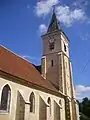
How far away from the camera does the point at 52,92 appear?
21.0 m

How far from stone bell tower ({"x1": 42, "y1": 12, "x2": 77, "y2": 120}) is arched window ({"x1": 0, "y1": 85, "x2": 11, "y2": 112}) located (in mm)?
11173

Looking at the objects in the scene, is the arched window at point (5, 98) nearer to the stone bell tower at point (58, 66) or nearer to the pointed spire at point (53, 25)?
the stone bell tower at point (58, 66)

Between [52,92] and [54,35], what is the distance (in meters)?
12.0

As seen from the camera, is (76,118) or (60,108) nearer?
(60,108)

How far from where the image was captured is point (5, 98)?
45.8 feet

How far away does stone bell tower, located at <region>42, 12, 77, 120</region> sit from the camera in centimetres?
2412

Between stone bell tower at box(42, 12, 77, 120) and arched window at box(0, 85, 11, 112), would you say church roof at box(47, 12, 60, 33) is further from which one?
arched window at box(0, 85, 11, 112)

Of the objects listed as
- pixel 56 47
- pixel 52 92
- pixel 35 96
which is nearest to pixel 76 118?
pixel 52 92

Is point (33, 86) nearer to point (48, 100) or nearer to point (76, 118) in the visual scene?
point (48, 100)

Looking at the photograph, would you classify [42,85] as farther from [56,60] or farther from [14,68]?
[56,60]

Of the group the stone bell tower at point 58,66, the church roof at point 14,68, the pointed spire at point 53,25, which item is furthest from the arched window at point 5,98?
the pointed spire at point 53,25

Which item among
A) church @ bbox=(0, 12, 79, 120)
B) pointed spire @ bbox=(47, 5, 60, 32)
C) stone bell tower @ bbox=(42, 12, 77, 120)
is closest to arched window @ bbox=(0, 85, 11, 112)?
church @ bbox=(0, 12, 79, 120)

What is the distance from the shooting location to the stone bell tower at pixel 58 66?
79.2 ft

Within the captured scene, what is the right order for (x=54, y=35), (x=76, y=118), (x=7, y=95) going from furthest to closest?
(x=54, y=35) < (x=76, y=118) < (x=7, y=95)
